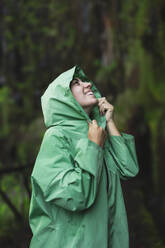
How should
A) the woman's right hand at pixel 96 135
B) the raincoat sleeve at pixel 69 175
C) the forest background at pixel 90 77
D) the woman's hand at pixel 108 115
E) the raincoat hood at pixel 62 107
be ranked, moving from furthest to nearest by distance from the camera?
the forest background at pixel 90 77, the woman's hand at pixel 108 115, the raincoat hood at pixel 62 107, the woman's right hand at pixel 96 135, the raincoat sleeve at pixel 69 175

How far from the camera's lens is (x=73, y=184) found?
2.40m

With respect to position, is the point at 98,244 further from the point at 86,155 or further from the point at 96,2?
Answer: the point at 96,2

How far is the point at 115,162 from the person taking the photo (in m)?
2.97

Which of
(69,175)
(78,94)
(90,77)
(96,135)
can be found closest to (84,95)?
(78,94)

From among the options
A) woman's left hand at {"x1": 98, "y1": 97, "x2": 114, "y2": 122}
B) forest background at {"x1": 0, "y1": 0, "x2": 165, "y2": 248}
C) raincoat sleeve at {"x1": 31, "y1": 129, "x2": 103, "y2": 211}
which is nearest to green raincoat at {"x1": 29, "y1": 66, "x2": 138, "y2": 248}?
raincoat sleeve at {"x1": 31, "y1": 129, "x2": 103, "y2": 211}

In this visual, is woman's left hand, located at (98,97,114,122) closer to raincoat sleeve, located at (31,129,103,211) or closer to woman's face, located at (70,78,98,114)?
woman's face, located at (70,78,98,114)

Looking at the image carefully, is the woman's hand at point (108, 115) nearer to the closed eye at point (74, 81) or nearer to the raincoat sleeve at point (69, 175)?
the closed eye at point (74, 81)

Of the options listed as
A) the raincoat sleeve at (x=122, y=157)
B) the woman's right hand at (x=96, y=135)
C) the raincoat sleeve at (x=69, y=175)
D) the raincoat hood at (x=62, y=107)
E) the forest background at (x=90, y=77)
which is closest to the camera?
the raincoat sleeve at (x=69, y=175)

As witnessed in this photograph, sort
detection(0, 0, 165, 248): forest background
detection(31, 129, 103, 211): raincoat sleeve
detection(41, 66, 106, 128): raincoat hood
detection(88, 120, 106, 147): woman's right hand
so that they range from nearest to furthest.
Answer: detection(31, 129, 103, 211): raincoat sleeve < detection(88, 120, 106, 147): woman's right hand < detection(41, 66, 106, 128): raincoat hood < detection(0, 0, 165, 248): forest background

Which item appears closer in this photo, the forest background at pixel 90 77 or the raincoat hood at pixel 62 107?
the raincoat hood at pixel 62 107

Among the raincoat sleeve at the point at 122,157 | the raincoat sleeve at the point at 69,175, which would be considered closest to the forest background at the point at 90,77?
the raincoat sleeve at the point at 122,157

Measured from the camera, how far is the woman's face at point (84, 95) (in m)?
2.92

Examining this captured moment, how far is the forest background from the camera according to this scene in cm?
Answer: 657

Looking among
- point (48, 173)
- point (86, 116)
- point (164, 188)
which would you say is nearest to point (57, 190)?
point (48, 173)
